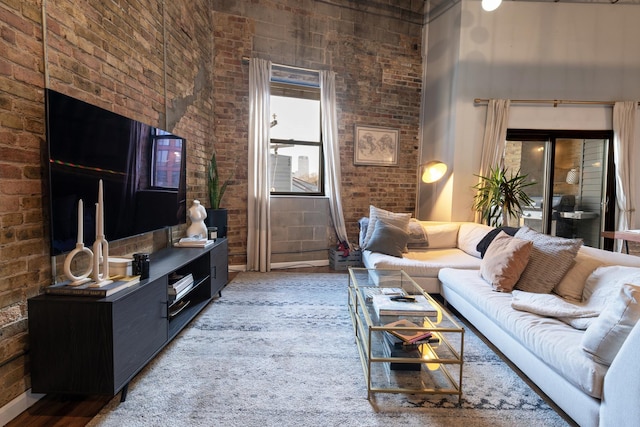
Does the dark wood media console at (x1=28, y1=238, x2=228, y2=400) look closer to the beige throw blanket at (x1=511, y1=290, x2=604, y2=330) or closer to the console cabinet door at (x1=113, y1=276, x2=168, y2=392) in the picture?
the console cabinet door at (x1=113, y1=276, x2=168, y2=392)

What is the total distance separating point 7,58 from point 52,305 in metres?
1.14

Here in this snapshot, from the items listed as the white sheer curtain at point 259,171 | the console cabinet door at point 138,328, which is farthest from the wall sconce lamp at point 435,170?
the console cabinet door at point 138,328

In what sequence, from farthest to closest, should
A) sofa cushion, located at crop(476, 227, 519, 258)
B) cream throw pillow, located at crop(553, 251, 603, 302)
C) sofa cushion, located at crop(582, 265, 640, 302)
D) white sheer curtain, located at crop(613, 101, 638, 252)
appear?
white sheer curtain, located at crop(613, 101, 638, 252)
sofa cushion, located at crop(476, 227, 519, 258)
cream throw pillow, located at crop(553, 251, 603, 302)
sofa cushion, located at crop(582, 265, 640, 302)

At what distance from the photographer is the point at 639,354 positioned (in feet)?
3.76

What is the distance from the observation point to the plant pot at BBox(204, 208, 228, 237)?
3.58m

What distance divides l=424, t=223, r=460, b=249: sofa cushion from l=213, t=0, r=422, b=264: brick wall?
3.67 ft

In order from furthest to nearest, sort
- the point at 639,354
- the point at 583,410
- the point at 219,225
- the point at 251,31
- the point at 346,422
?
the point at 251,31
the point at 219,225
the point at 346,422
the point at 583,410
the point at 639,354

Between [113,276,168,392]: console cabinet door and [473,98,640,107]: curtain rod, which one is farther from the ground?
[473,98,640,107]: curtain rod

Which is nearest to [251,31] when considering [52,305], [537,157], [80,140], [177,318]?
[80,140]

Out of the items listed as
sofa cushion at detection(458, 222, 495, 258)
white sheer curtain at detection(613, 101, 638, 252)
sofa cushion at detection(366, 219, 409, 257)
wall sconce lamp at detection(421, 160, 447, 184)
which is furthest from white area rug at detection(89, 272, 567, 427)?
white sheer curtain at detection(613, 101, 638, 252)

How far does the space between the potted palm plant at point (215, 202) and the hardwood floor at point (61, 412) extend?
2074 mm

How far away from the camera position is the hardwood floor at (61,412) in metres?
1.48

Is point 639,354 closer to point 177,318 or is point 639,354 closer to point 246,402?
point 246,402

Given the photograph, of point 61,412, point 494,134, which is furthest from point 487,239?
point 61,412
